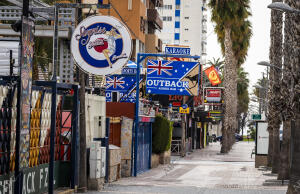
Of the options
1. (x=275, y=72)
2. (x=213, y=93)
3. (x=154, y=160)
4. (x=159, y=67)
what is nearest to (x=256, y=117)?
(x=154, y=160)

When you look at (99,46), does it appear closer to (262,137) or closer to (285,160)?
(285,160)

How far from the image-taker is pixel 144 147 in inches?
1332

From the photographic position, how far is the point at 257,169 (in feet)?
123

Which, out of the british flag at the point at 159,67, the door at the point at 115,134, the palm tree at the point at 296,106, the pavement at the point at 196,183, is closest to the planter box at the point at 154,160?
the pavement at the point at 196,183

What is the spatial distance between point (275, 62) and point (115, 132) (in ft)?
26.9

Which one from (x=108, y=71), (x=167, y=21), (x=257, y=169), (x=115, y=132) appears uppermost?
(x=167, y=21)

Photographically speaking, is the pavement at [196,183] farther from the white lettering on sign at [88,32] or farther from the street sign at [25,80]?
the street sign at [25,80]

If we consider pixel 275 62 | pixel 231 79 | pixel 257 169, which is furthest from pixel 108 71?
pixel 231 79

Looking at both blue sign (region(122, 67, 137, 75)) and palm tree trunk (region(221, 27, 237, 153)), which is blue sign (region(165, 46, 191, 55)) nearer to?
blue sign (region(122, 67, 137, 75))

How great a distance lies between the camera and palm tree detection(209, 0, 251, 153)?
5656 cm

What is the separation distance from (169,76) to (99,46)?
13653 millimetres

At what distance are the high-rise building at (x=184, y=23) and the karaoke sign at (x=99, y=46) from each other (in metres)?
123

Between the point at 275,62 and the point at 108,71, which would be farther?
the point at 275,62

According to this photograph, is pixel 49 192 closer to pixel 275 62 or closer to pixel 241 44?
pixel 275 62
